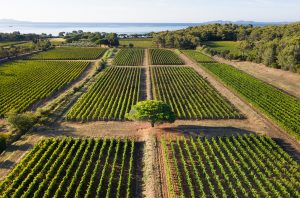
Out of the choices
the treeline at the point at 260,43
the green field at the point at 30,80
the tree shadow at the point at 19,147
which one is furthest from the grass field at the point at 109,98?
the treeline at the point at 260,43

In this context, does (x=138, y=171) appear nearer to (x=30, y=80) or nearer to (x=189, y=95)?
(x=189, y=95)

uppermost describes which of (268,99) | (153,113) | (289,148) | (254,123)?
(153,113)

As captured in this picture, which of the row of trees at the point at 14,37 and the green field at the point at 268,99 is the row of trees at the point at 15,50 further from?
the green field at the point at 268,99

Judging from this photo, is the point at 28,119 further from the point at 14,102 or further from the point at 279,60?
the point at 279,60

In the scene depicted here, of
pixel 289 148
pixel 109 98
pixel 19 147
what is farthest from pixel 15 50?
pixel 289 148

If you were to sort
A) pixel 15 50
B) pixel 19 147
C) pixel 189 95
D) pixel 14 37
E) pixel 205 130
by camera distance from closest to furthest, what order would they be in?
1. pixel 19 147
2. pixel 205 130
3. pixel 189 95
4. pixel 15 50
5. pixel 14 37
